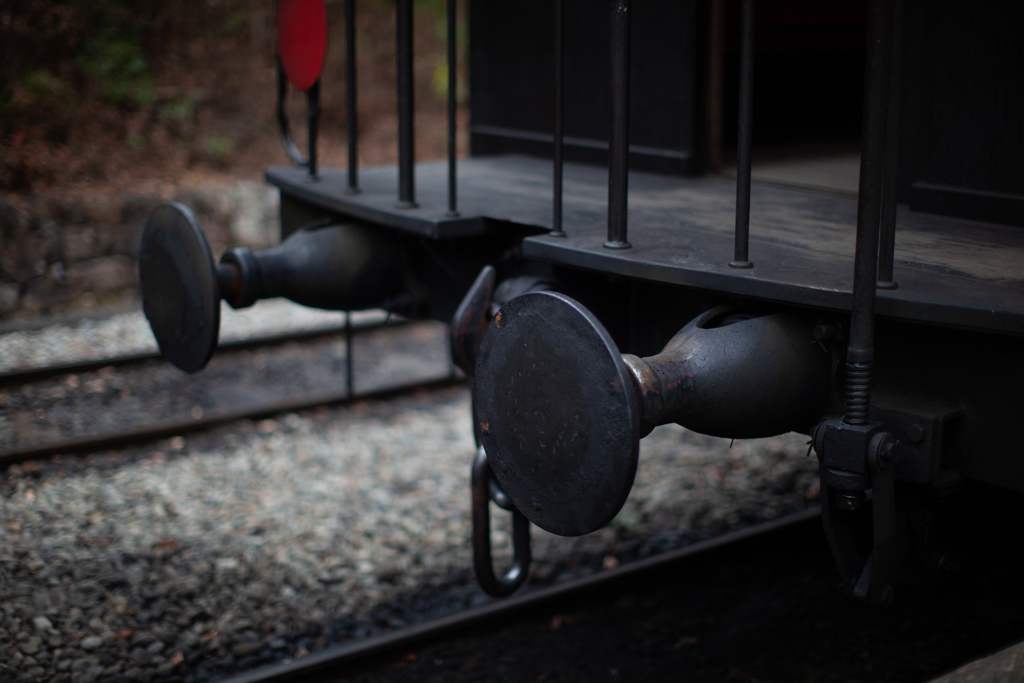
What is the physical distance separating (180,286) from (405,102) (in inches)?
32.1

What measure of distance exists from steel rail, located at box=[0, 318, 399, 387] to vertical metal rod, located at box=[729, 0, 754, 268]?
11.1ft

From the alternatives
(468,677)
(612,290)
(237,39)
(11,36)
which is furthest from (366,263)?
(237,39)

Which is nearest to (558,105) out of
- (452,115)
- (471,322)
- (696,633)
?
(452,115)

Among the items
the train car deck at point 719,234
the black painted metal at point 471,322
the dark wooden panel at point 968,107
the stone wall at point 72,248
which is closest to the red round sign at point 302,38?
the train car deck at point 719,234

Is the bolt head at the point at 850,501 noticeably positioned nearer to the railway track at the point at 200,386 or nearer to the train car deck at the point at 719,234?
the train car deck at the point at 719,234

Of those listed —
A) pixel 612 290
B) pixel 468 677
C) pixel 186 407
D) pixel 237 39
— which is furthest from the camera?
pixel 237 39

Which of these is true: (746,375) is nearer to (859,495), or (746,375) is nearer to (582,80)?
A: (859,495)

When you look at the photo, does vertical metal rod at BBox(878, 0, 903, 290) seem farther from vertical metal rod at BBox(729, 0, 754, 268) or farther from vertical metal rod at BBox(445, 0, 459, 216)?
vertical metal rod at BBox(445, 0, 459, 216)

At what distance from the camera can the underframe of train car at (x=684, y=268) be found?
1.77m

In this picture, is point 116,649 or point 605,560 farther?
point 605,560

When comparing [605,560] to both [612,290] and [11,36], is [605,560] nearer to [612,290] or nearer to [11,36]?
[612,290]

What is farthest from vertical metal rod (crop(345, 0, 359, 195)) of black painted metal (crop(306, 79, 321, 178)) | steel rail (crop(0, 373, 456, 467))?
steel rail (crop(0, 373, 456, 467))

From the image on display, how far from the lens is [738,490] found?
4.32 m

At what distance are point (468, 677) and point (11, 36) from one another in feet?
25.1
